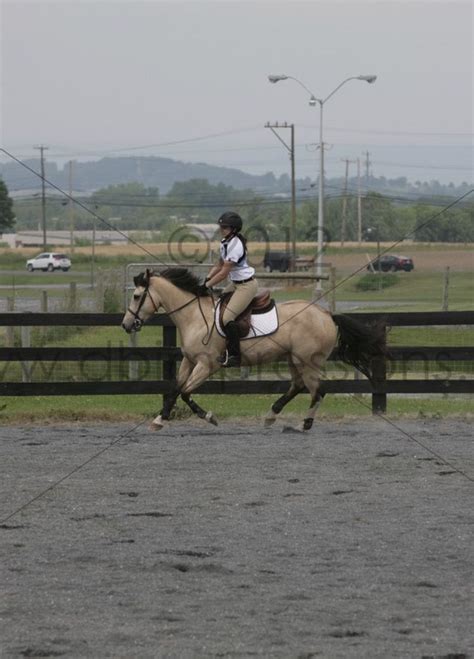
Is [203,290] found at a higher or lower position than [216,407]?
higher

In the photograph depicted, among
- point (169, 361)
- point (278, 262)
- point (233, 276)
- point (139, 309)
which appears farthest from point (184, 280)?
point (278, 262)

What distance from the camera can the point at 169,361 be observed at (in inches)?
581

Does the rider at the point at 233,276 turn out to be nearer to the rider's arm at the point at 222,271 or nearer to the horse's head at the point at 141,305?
the rider's arm at the point at 222,271

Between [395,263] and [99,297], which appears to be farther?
[395,263]

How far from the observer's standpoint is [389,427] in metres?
14.0

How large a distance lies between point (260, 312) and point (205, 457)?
8.13ft

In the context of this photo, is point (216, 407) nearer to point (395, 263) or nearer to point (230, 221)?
point (230, 221)

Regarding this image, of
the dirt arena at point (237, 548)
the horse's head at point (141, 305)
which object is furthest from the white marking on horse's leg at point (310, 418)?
the horse's head at point (141, 305)

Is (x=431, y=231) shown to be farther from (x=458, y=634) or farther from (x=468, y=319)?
(x=458, y=634)

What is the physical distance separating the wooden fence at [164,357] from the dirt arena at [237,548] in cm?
190

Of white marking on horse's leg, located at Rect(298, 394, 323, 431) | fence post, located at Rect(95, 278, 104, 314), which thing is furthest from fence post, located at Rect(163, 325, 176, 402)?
fence post, located at Rect(95, 278, 104, 314)

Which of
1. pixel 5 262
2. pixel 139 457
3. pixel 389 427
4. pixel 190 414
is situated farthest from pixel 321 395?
pixel 5 262

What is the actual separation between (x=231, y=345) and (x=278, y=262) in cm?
3850

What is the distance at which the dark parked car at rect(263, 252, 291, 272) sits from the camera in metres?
45.2
